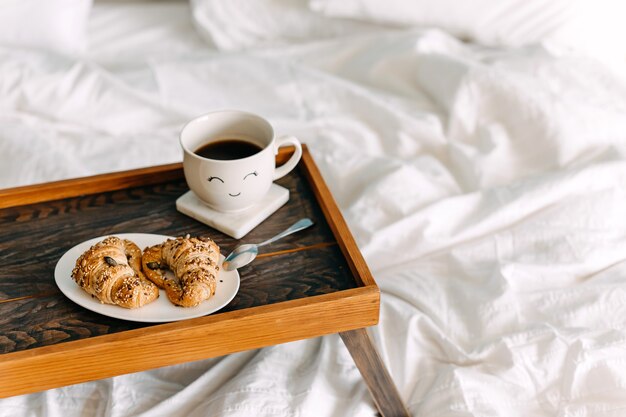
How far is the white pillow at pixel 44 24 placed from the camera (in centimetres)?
129

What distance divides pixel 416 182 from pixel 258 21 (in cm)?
57

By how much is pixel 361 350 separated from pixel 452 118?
1.84ft

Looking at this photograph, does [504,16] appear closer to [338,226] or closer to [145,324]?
[338,226]

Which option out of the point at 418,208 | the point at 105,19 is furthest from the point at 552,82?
the point at 105,19

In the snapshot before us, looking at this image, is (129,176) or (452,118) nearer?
(129,176)

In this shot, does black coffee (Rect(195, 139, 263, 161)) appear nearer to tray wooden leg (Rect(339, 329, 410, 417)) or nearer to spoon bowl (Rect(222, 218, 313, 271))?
spoon bowl (Rect(222, 218, 313, 271))

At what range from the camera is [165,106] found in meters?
1.22

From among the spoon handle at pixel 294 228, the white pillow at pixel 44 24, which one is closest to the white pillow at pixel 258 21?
the white pillow at pixel 44 24

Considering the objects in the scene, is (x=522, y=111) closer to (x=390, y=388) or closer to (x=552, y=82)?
(x=552, y=82)

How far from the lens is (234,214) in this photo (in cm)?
81

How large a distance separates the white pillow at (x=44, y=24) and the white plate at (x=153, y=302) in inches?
28.5

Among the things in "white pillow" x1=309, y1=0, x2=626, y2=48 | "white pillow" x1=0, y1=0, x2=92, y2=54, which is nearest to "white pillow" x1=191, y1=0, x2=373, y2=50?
"white pillow" x1=309, y1=0, x2=626, y2=48

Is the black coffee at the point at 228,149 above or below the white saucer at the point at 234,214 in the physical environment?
above

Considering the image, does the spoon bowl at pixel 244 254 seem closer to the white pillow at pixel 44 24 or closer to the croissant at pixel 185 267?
the croissant at pixel 185 267
